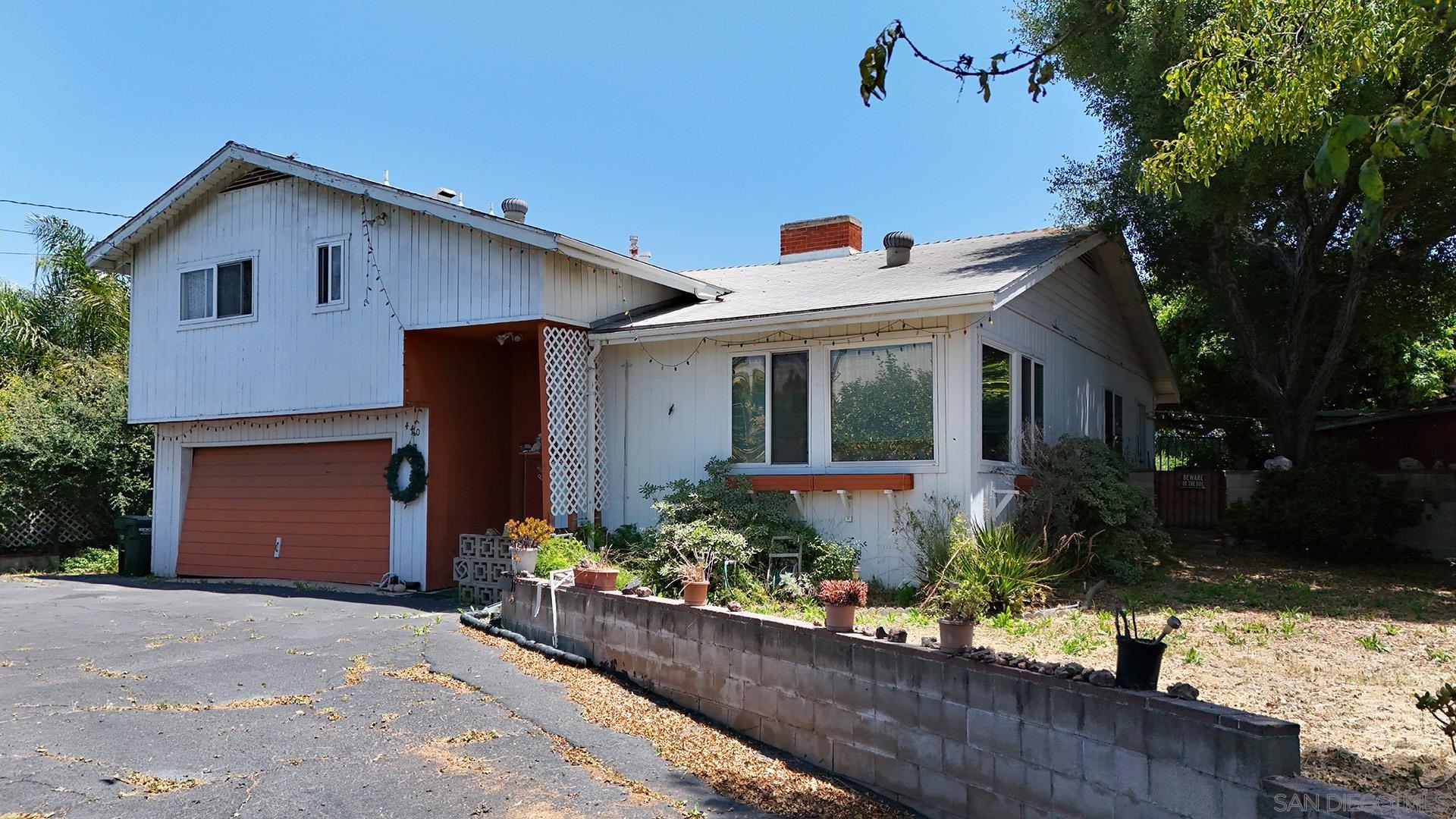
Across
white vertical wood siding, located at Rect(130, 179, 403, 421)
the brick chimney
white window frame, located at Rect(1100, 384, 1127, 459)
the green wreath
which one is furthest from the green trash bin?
white window frame, located at Rect(1100, 384, 1127, 459)

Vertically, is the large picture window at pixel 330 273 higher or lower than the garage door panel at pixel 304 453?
higher

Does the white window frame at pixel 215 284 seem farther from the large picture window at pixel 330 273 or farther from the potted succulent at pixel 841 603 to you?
the potted succulent at pixel 841 603

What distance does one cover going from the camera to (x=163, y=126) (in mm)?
22609

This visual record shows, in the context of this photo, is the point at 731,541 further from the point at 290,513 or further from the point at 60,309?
the point at 60,309

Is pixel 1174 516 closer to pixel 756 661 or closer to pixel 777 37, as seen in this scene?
pixel 777 37

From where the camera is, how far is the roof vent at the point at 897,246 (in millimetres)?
13891

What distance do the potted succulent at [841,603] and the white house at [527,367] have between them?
437 centimetres

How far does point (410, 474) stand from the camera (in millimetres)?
13477

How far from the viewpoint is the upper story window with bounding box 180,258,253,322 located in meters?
14.7

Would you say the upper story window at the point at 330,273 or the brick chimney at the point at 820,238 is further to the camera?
the brick chimney at the point at 820,238

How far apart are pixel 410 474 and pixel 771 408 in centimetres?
508

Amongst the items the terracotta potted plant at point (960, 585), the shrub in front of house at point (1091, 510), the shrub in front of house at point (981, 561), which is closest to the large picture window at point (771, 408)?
the shrub in front of house at point (981, 561)

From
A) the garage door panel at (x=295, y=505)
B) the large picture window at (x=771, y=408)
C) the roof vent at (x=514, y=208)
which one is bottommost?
the garage door panel at (x=295, y=505)

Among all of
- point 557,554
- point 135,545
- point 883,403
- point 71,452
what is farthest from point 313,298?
point 883,403
